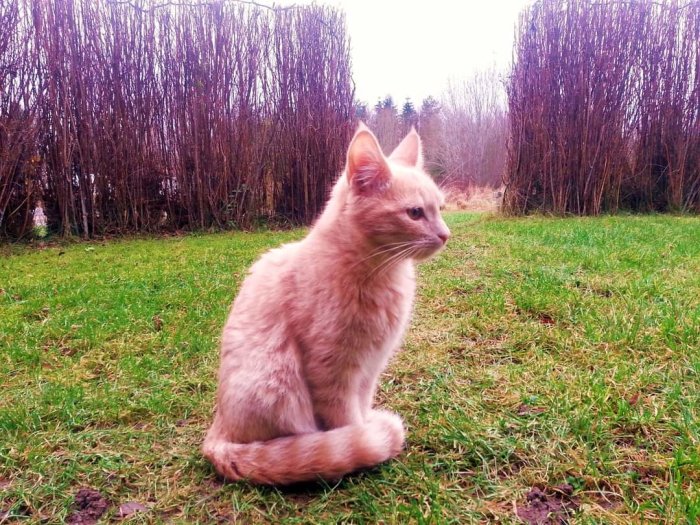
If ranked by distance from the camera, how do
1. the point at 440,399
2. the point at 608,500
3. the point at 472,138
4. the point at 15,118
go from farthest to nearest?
the point at 472,138 < the point at 15,118 < the point at 440,399 < the point at 608,500

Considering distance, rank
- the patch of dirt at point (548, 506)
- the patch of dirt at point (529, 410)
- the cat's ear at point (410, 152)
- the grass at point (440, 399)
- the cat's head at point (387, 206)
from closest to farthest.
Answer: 1. the patch of dirt at point (548, 506)
2. the grass at point (440, 399)
3. the cat's head at point (387, 206)
4. the patch of dirt at point (529, 410)
5. the cat's ear at point (410, 152)

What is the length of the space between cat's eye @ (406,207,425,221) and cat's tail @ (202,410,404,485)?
2.55 feet

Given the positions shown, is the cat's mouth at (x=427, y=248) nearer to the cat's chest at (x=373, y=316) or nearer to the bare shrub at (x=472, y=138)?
the cat's chest at (x=373, y=316)

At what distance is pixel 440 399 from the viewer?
1963mm

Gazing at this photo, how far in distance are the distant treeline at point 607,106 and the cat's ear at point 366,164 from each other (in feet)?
24.7

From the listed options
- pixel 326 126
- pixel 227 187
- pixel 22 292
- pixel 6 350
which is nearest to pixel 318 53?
pixel 326 126

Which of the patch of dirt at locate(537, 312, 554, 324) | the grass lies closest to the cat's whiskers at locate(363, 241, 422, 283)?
the grass

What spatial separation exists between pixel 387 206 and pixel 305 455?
0.90 metres

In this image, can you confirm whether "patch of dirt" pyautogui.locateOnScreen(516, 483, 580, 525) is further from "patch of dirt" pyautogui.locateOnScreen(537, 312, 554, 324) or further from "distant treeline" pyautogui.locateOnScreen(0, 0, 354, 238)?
"distant treeline" pyautogui.locateOnScreen(0, 0, 354, 238)

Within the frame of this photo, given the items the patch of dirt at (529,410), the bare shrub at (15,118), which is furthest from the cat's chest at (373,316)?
the bare shrub at (15,118)

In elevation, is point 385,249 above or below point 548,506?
above

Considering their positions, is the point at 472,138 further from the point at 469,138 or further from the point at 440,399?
the point at 440,399

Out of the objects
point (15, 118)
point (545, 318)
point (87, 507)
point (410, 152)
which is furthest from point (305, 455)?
point (15, 118)

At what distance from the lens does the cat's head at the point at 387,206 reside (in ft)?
5.36
